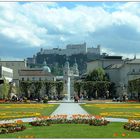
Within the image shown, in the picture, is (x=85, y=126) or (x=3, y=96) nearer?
(x=85, y=126)

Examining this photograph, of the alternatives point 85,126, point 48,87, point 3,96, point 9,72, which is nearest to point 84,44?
point 9,72

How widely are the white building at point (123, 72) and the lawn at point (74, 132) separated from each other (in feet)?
276

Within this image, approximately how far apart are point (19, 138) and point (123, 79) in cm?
10612

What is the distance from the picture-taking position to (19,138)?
51.9 ft

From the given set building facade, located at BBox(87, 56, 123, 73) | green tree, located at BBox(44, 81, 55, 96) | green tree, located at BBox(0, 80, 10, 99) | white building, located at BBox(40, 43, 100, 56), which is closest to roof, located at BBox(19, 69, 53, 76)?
building facade, located at BBox(87, 56, 123, 73)

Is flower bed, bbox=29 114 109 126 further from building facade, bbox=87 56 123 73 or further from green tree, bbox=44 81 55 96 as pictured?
building facade, bbox=87 56 123 73

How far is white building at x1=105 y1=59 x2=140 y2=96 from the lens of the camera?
114m

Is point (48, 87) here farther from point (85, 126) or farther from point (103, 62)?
point (85, 126)

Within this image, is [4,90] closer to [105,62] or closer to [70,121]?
[70,121]

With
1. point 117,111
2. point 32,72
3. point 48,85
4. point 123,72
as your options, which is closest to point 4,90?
point 48,85

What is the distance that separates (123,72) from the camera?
12088cm

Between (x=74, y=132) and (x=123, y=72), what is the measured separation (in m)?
104

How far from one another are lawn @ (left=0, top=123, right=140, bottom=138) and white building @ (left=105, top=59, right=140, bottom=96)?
276ft

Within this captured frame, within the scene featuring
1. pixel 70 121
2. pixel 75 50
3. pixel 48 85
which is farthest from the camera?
pixel 75 50
